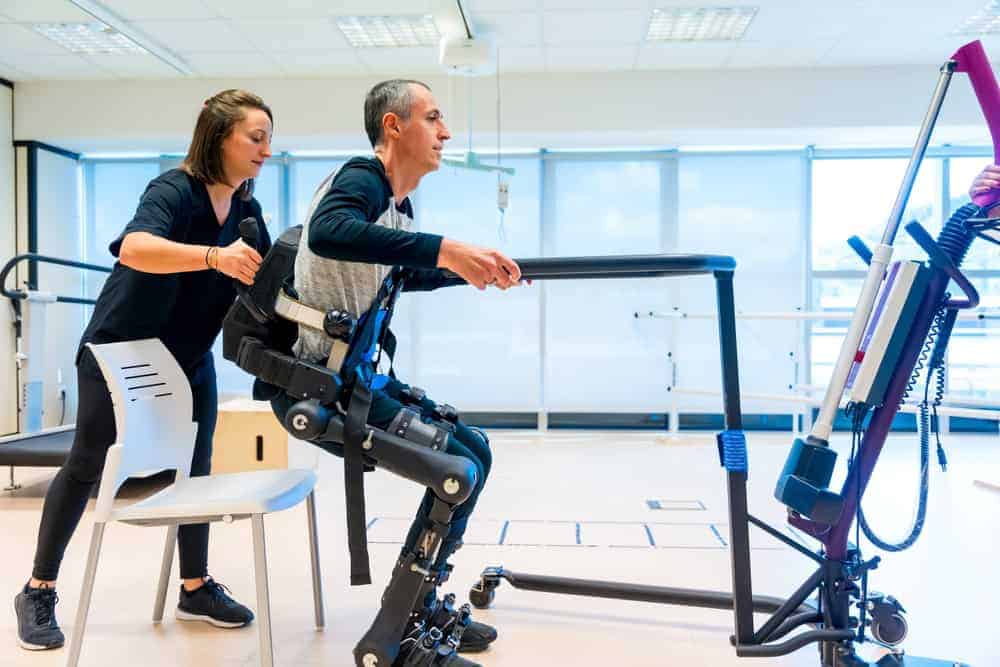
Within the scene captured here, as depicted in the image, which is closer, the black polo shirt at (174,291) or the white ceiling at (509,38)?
the black polo shirt at (174,291)

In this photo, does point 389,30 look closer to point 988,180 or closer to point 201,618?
point 201,618

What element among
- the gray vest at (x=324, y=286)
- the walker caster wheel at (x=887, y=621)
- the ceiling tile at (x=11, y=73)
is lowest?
the walker caster wheel at (x=887, y=621)

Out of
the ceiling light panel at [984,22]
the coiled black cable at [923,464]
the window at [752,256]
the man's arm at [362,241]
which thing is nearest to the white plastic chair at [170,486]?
the man's arm at [362,241]

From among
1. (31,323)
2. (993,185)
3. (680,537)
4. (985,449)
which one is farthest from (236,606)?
(985,449)

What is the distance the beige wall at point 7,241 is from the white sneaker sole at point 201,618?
4.27 meters

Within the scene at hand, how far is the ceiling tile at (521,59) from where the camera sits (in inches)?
196

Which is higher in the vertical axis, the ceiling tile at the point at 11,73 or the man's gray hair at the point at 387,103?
the ceiling tile at the point at 11,73

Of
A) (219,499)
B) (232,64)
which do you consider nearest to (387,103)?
(219,499)

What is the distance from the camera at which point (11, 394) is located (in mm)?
5445

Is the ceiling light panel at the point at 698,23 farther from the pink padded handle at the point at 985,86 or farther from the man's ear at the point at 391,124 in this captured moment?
the man's ear at the point at 391,124

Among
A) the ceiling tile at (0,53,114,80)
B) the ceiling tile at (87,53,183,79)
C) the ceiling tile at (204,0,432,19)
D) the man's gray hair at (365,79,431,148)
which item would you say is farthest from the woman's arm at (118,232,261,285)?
the ceiling tile at (0,53,114,80)

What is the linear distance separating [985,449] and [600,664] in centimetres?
443

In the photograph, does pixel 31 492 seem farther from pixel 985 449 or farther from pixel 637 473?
pixel 985 449

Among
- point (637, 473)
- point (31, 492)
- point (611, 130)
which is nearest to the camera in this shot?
point (31, 492)
